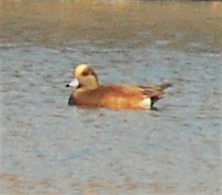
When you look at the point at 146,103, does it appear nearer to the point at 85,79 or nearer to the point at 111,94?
the point at 111,94

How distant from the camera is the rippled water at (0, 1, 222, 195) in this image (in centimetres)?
715

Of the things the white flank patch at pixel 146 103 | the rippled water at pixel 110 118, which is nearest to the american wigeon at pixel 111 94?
the white flank patch at pixel 146 103

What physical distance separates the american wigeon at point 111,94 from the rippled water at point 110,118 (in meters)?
0.14

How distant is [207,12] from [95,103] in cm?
1379

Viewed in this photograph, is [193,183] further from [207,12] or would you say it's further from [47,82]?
[207,12]

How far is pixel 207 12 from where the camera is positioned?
78.4 ft

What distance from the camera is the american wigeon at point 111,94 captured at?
1027cm

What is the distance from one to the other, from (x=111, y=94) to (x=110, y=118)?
722 millimetres

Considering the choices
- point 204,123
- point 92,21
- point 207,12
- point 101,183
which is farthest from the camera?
point 207,12

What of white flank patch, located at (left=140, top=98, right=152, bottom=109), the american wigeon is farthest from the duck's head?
white flank patch, located at (left=140, top=98, right=152, bottom=109)

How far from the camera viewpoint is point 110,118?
382 inches

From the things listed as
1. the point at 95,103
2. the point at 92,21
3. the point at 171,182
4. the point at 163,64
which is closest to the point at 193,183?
the point at 171,182

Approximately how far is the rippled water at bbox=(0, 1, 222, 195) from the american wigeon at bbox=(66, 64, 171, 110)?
14 cm

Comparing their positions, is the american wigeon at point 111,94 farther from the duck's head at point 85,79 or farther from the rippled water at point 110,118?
the rippled water at point 110,118
